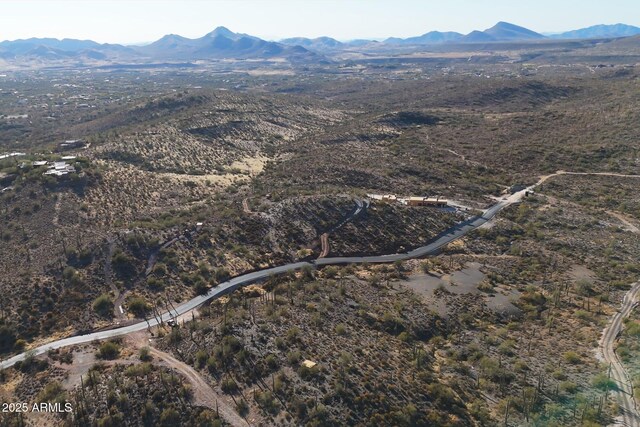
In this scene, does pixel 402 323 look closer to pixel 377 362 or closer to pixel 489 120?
pixel 377 362

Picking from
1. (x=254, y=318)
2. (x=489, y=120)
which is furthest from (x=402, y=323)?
(x=489, y=120)

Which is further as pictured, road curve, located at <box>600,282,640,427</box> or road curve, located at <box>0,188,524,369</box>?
road curve, located at <box>0,188,524,369</box>

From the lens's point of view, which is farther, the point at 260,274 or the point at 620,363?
the point at 260,274

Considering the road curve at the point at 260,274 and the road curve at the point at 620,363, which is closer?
the road curve at the point at 620,363
